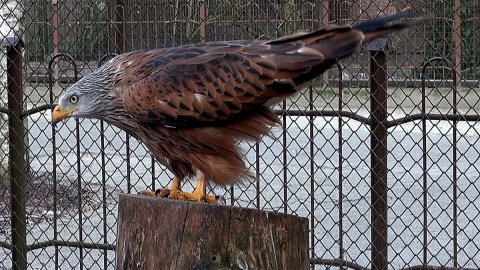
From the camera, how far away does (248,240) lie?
335 cm

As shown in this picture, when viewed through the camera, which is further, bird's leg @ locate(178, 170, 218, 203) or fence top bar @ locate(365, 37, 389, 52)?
fence top bar @ locate(365, 37, 389, 52)

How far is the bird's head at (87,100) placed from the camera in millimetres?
4359

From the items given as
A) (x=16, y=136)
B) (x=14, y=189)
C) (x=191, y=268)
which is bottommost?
(x=191, y=268)

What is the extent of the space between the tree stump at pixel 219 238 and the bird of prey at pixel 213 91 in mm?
735

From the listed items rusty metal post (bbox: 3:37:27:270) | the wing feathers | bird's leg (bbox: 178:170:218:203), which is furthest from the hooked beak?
rusty metal post (bbox: 3:37:27:270)

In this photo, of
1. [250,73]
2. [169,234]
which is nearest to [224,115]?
[250,73]

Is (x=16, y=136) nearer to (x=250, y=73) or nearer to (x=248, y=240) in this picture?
(x=250, y=73)

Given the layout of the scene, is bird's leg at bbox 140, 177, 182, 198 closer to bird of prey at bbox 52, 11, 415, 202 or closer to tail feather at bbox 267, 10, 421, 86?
bird of prey at bbox 52, 11, 415, 202

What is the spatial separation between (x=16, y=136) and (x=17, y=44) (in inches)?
26.2

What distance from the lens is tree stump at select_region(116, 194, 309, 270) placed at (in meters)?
3.35

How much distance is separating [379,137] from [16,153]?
262 centimetres

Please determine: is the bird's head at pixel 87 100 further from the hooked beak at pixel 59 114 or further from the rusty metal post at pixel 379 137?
the rusty metal post at pixel 379 137

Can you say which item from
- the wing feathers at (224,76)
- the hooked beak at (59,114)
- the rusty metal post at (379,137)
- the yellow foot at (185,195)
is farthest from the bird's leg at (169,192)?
the rusty metal post at (379,137)

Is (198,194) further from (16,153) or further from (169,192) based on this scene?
(16,153)
